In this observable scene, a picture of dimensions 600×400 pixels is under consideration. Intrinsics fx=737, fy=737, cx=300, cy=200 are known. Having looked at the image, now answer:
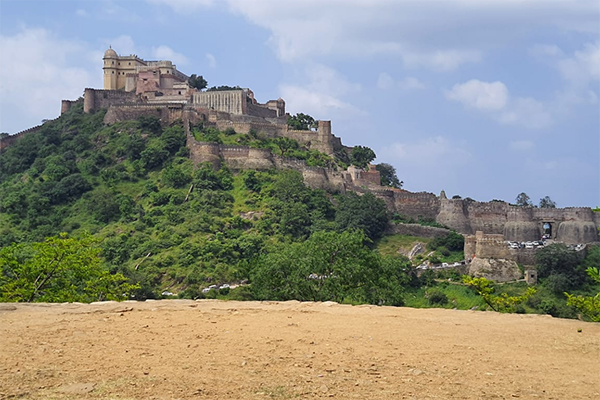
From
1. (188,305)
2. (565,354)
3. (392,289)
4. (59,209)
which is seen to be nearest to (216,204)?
(59,209)

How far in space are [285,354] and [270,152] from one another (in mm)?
46305

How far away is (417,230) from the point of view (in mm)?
50656

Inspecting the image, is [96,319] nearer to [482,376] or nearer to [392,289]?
[482,376]

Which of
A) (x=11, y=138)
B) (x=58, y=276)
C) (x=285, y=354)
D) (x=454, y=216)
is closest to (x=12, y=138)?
(x=11, y=138)

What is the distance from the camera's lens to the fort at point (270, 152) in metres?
48.8

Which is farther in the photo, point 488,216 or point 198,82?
point 198,82

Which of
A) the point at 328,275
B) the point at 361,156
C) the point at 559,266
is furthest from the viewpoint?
the point at 361,156

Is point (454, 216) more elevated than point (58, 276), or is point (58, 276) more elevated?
point (454, 216)

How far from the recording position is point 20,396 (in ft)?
28.8

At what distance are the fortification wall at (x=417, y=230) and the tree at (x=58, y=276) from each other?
29913mm

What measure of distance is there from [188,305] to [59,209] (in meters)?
42.8

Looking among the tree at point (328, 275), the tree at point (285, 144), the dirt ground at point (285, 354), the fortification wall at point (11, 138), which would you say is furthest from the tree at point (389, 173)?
the dirt ground at point (285, 354)

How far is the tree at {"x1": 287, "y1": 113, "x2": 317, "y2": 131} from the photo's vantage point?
66375 mm

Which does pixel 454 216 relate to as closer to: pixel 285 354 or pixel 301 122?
pixel 301 122
